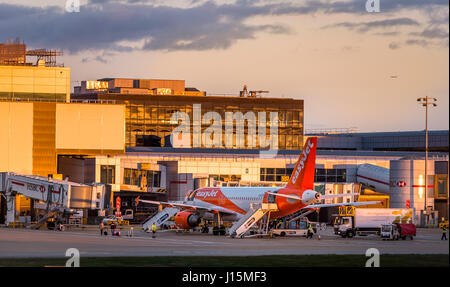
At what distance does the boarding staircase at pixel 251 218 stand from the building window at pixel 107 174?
44469 millimetres

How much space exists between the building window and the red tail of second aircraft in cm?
4724

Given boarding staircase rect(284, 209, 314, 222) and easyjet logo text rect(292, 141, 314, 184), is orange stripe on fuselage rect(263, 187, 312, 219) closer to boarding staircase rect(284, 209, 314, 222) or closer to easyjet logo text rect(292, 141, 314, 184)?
easyjet logo text rect(292, 141, 314, 184)

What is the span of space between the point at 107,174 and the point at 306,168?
4879 cm

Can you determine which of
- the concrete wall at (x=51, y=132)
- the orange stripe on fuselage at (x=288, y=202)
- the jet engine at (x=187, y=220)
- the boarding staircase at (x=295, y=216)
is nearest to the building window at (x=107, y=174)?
the concrete wall at (x=51, y=132)

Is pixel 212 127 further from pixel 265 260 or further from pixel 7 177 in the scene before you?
pixel 265 260

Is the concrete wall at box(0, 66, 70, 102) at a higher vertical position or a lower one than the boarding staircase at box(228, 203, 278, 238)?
higher

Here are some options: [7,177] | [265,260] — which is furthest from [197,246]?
[7,177]

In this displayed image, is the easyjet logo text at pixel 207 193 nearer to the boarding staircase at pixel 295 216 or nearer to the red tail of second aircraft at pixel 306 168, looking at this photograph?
the boarding staircase at pixel 295 216

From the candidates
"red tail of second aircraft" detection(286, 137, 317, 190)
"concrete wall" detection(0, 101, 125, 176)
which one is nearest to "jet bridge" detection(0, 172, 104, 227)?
"concrete wall" detection(0, 101, 125, 176)

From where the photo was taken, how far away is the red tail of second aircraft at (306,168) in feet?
262

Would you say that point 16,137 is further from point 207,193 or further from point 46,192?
point 207,193

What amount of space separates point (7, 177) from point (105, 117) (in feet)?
90.1

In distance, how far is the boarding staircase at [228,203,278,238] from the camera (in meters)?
79.7
